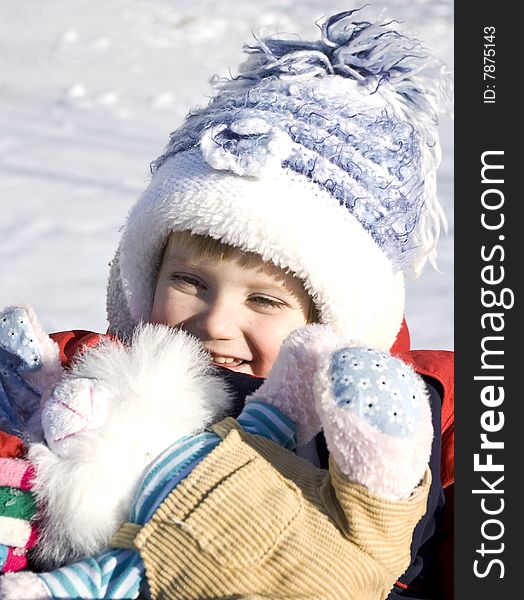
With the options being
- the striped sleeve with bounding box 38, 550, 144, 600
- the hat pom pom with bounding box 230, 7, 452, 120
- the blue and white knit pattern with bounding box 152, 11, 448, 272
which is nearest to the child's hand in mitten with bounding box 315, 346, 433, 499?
the striped sleeve with bounding box 38, 550, 144, 600

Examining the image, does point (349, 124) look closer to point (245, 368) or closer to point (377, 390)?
point (245, 368)

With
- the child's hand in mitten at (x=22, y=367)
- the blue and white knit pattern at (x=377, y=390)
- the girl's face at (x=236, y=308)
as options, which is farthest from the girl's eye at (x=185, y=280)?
the blue and white knit pattern at (x=377, y=390)

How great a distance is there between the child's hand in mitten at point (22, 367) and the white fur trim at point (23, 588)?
0.30m

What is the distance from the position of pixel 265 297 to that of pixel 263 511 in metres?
0.50

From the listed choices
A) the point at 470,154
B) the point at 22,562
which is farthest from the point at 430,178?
the point at 22,562

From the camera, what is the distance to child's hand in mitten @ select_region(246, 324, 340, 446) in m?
1.07

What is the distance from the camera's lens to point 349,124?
1.43m

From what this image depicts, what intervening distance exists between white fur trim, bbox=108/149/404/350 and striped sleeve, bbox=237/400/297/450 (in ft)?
1.15

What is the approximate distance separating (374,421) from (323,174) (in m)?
0.57

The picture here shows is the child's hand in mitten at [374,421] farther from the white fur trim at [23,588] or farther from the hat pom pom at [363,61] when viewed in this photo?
the hat pom pom at [363,61]

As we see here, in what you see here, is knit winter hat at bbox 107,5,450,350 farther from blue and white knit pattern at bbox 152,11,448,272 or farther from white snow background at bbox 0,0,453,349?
white snow background at bbox 0,0,453,349

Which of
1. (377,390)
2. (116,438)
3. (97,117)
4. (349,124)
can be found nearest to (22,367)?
(116,438)

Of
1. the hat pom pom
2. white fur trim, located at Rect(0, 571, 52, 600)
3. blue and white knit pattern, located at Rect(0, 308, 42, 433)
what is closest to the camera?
white fur trim, located at Rect(0, 571, 52, 600)

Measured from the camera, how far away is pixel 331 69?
5.01 feet
